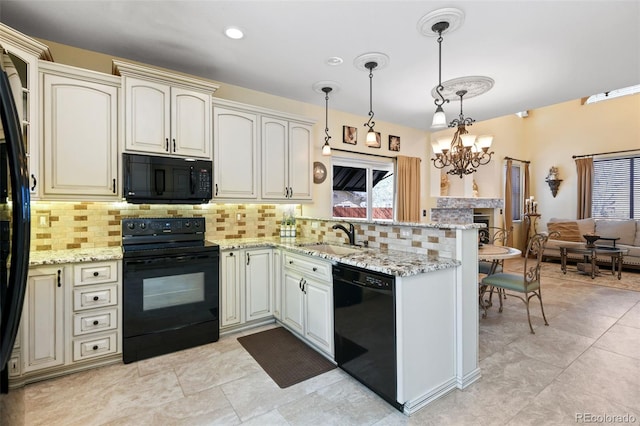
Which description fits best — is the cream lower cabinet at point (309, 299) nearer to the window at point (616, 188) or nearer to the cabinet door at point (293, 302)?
the cabinet door at point (293, 302)

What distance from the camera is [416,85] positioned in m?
3.52

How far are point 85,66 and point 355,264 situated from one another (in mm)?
3093

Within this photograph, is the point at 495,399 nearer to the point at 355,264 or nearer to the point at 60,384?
the point at 355,264

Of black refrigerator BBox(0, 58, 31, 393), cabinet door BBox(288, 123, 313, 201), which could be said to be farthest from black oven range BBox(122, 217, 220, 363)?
black refrigerator BBox(0, 58, 31, 393)

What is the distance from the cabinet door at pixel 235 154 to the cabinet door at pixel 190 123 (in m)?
0.11

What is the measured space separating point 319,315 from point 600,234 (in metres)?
6.98

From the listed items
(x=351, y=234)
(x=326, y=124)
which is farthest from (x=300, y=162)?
(x=351, y=234)

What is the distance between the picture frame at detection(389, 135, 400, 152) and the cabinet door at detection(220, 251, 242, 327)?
328 cm

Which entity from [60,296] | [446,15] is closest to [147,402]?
[60,296]

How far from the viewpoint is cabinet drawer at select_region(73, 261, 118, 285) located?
2.30 metres

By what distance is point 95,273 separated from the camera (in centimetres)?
236

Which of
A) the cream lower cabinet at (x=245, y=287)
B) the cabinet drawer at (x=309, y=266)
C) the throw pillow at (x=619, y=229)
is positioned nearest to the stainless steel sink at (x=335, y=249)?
the cabinet drawer at (x=309, y=266)

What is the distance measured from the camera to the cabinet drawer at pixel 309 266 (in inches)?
96.3

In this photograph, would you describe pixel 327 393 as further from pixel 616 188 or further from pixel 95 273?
pixel 616 188
